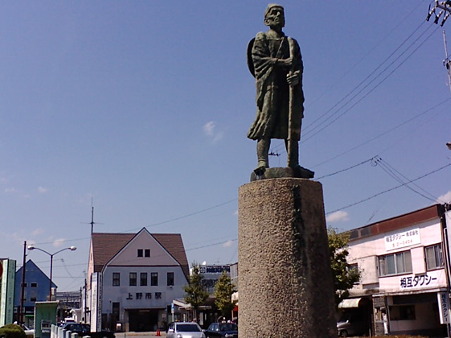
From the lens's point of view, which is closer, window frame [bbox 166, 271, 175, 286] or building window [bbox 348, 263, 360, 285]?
building window [bbox 348, 263, 360, 285]

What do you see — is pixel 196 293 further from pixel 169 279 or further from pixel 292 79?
pixel 292 79

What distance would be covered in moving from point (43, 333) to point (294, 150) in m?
20.9

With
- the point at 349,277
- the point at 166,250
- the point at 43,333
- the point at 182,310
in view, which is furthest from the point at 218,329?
the point at 166,250

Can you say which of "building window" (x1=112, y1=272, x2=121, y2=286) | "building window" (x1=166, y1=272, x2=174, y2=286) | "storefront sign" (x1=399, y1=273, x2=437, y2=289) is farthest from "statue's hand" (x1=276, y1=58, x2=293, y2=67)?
"building window" (x1=166, y1=272, x2=174, y2=286)

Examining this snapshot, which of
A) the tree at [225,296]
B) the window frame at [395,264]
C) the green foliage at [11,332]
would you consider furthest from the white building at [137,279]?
the green foliage at [11,332]

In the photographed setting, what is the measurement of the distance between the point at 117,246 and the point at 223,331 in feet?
98.6

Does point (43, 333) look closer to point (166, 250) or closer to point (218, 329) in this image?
point (218, 329)

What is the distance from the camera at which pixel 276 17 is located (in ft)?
23.3

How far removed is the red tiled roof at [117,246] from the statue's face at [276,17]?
51.1 metres

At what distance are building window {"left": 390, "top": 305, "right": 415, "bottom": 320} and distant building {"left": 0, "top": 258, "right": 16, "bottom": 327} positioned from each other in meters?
20.9

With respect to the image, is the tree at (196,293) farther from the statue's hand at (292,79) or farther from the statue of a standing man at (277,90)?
the statue's hand at (292,79)

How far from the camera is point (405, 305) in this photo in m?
30.2

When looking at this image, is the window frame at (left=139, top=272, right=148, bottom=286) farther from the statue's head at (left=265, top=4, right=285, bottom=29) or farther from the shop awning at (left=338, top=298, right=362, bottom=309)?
the statue's head at (left=265, top=4, right=285, bottom=29)

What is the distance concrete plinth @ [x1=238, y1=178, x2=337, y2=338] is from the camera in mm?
6059
